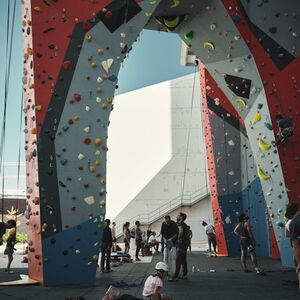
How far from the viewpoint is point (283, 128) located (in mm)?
9406

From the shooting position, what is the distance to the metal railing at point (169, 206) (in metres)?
24.9

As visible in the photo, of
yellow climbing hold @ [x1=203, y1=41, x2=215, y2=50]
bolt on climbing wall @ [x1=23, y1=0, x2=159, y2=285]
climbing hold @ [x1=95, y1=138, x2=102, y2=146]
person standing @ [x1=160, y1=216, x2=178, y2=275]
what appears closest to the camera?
bolt on climbing wall @ [x1=23, y1=0, x2=159, y2=285]

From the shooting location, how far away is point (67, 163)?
316 inches

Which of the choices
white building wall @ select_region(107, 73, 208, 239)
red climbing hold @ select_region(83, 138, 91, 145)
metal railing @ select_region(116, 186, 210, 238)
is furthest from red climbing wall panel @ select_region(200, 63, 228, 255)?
white building wall @ select_region(107, 73, 208, 239)

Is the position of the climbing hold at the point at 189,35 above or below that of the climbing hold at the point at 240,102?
above

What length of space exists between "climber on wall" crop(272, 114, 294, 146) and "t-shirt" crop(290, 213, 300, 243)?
12.7 ft

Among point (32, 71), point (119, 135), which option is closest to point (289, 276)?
point (32, 71)

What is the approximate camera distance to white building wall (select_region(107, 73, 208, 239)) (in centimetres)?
2577

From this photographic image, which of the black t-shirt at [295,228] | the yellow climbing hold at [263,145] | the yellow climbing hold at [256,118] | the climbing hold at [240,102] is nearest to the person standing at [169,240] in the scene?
the yellow climbing hold at [263,145]

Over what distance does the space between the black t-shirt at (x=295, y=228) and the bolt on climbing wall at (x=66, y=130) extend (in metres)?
3.69

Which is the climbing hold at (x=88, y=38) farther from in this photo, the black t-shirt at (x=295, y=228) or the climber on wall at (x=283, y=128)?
the black t-shirt at (x=295, y=228)

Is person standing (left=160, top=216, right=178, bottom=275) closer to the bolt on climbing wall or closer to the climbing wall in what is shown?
the bolt on climbing wall

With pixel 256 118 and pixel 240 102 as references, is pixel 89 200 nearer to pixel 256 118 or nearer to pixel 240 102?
pixel 256 118

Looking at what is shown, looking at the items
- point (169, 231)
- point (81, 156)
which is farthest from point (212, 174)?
point (81, 156)
